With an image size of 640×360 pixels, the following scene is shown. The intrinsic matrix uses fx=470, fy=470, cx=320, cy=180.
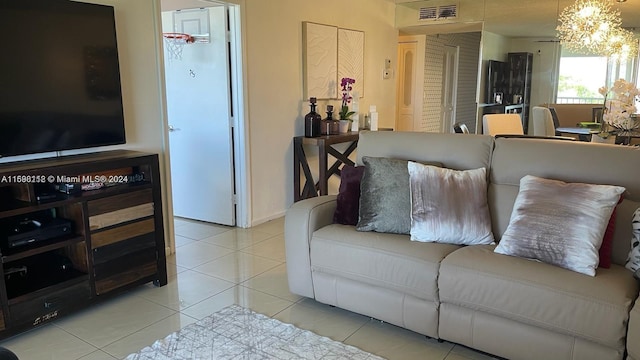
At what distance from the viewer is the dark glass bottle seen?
4.81 meters

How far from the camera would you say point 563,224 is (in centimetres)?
220

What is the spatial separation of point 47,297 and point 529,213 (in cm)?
256

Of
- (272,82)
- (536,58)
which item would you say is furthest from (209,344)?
(536,58)

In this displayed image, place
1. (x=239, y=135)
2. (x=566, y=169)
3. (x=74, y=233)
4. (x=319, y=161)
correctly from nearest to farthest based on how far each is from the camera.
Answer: (x=566, y=169) → (x=74, y=233) → (x=239, y=135) → (x=319, y=161)

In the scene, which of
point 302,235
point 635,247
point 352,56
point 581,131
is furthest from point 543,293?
point 352,56

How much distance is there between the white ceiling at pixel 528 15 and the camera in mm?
4996

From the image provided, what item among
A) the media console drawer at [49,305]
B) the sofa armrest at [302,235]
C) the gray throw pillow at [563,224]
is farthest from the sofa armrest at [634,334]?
the media console drawer at [49,305]

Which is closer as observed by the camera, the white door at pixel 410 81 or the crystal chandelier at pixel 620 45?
the crystal chandelier at pixel 620 45

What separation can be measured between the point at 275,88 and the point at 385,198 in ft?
7.42

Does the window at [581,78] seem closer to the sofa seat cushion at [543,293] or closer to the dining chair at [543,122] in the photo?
the dining chair at [543,122]

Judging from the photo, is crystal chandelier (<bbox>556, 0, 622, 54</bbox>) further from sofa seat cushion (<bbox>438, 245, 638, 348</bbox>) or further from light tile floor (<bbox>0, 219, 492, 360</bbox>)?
light tile floor (<bbox>0, 219, 492, 360</bbox>)

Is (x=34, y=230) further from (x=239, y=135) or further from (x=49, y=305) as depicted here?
(x=239, y=135)

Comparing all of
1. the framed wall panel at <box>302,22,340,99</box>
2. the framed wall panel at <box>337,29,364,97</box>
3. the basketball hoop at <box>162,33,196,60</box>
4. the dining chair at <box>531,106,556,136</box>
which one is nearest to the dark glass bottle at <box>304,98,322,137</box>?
the framed wall panel at <box>302,22,340,99</box>

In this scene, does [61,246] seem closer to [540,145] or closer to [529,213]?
[529,213]
